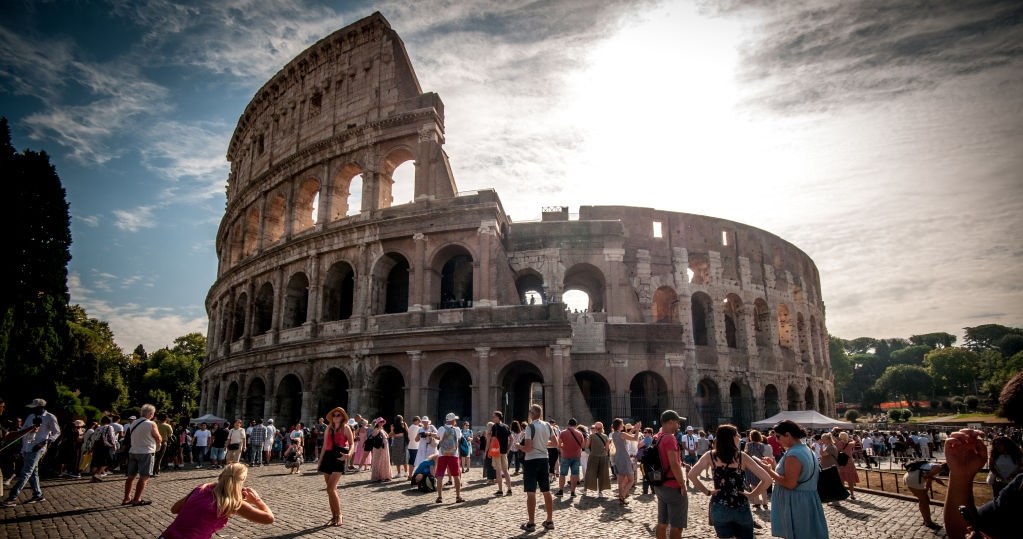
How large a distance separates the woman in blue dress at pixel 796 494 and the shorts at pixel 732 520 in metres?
0.21

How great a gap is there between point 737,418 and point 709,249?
8796mm

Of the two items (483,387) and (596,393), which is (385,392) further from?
(596,393)

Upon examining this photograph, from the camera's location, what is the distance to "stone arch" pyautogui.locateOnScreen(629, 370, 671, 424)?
71.8 ft

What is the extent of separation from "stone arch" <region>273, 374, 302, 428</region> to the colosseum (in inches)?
3.5

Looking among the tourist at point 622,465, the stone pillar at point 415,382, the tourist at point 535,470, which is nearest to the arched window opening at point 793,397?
the stone pillar at point 415,382

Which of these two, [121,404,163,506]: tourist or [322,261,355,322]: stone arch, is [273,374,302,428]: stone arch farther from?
[121,404,163,506]: tourist

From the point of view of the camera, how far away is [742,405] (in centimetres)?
2694

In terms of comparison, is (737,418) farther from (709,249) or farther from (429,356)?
(429,356)

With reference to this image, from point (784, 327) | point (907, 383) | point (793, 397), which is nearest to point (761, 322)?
point (784, 327)

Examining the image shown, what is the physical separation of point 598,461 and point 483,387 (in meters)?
9.07

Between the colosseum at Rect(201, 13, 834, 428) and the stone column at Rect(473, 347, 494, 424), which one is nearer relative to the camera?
the stone column at Rect(473, 347, 494, 424)

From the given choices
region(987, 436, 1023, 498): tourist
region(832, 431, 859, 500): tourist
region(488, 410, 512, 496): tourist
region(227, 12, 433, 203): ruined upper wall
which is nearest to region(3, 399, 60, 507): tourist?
region(488, 410, 512, 496): tourist

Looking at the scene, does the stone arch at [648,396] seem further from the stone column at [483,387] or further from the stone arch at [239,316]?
the stone arch at [239,316]

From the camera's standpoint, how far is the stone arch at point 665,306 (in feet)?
90.2
